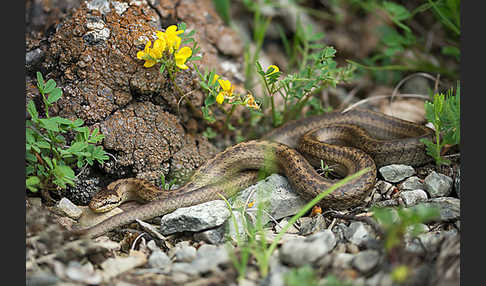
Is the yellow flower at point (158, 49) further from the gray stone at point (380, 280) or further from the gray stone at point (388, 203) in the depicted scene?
the gray stone at point (380, 280)

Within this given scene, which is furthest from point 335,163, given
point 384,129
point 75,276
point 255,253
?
point 75,276

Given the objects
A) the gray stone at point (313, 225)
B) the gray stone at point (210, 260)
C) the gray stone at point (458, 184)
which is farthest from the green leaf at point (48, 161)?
the gray stone at point (458, 184)

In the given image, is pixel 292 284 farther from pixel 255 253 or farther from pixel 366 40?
pixel 366 40

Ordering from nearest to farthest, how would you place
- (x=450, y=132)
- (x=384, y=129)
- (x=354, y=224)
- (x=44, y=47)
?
(x=354, y=224) < (x=450, y=132) < (x=44, y=47) < (x=384, y=129)

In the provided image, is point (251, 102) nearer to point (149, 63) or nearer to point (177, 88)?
point (177, 88)

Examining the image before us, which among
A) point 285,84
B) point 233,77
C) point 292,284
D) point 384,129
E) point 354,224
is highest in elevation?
point 233,77

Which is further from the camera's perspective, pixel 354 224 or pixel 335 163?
pixel 335 163

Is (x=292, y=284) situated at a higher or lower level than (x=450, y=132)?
lower
